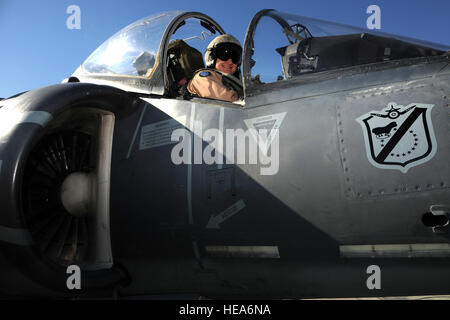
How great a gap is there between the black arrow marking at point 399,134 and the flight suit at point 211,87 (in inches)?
54.8

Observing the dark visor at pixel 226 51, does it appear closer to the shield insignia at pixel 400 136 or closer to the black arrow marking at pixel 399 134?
the shield insignia at pixel 400 136

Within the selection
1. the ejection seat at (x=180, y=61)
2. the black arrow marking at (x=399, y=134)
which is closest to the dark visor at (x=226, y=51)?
the ejection seat at (x=180, y=61)

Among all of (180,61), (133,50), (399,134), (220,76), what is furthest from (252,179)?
(180,61)

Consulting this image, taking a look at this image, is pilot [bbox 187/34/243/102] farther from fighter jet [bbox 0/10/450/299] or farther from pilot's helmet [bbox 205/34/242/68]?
fighter jet [bbox 0/10/450/299]

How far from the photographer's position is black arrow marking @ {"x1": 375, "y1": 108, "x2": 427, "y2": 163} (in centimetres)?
208

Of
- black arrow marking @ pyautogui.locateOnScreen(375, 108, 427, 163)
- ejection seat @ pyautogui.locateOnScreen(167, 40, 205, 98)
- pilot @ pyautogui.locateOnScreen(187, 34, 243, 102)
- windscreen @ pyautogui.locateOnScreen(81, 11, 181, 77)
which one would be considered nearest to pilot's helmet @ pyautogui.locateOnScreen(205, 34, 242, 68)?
pilot @ pyautogui.locateOnScreen(187, 34, 243, 102)

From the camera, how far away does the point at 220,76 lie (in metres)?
3.31

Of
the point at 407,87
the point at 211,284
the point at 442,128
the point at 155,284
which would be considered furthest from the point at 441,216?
the point at 155,284

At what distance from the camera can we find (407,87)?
2.21 metres

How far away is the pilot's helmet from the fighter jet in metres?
0.63

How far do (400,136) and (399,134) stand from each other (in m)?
0.01

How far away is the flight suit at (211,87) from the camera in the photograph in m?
3.10
